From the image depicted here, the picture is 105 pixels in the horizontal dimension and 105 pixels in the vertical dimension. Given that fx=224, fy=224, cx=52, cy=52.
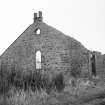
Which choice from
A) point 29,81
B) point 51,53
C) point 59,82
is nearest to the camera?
point 29,81

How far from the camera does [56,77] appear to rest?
11188 millimetres

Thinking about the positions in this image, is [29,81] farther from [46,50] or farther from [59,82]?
[46,50]

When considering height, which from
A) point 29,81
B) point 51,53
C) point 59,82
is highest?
point 51,53

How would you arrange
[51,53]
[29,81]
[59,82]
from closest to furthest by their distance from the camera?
1. [29,81]
2. [59,82]
3. [51,53]

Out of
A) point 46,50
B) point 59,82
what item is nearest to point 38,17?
point 46,50

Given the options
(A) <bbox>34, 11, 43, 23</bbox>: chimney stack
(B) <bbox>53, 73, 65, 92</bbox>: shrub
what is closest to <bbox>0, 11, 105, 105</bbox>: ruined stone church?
(A) <bbox>34, 11, 43, 23</bbox>: chimney stack

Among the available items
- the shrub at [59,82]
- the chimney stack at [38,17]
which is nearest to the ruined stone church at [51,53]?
the chimney stack at [38,17]

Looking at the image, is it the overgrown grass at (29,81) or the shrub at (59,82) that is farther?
the shrub at (59,82)

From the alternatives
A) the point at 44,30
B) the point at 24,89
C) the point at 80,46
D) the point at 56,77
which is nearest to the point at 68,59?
the point at 80,46

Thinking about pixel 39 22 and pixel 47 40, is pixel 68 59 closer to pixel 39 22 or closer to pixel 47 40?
pixel 47 40

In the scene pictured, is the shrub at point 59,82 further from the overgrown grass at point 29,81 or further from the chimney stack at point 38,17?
the chimney stack at point 38,17

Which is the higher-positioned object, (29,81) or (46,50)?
(46,50)

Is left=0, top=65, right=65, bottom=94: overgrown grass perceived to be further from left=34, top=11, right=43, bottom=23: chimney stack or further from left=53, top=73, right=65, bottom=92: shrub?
left=34, top=11, right=43, bottom=23: chimney stack

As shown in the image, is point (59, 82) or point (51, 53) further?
point (51, 53)
